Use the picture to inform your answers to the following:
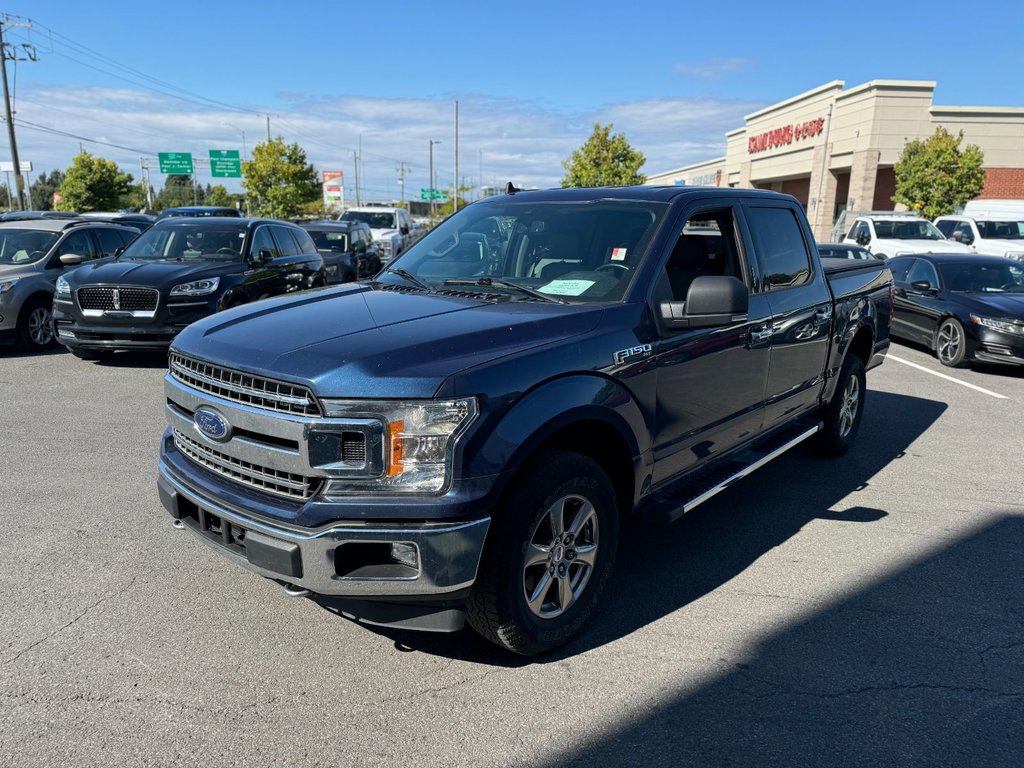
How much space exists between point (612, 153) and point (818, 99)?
469 inches

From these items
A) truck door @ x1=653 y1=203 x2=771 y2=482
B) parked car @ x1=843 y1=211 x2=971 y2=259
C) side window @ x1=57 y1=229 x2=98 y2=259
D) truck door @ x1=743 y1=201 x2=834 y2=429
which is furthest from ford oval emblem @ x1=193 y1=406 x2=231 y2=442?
parked car @ x1=843 y1=211 x2=971 y2=259

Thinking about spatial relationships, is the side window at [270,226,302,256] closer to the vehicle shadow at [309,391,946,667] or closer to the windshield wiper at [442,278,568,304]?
the windshield wiper at [442,278,568,304]

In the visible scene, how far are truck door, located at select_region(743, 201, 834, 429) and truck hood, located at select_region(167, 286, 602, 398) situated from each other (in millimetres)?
1774

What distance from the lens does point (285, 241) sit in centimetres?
1107

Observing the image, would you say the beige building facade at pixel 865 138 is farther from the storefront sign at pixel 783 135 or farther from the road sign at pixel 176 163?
the road sign at pixel 176 163

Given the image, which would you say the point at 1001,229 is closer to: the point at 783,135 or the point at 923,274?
the point at 923,274

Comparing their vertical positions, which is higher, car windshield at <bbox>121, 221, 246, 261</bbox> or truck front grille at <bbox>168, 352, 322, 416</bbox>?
car windshield at <bbox>121, 221, 246, 261</bbox>

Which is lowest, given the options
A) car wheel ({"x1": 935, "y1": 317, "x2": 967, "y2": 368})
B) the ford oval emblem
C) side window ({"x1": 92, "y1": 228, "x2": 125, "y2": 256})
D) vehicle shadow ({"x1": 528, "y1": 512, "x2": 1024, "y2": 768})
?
vehicle shadow ({"x1": 528, "y1": 512, "x2": 1024, "y2": 768})

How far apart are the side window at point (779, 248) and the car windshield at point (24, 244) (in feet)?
33.5

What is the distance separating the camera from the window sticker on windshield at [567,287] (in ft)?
11.9

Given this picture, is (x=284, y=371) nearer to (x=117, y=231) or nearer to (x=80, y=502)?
(x=80, y=502)

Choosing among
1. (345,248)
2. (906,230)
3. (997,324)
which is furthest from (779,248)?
(906,230)

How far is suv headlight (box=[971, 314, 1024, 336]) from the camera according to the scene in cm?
953

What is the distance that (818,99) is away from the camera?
4209 centimetres
